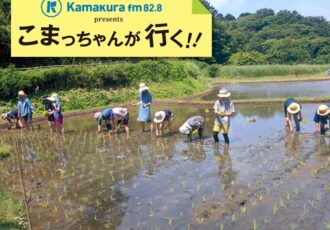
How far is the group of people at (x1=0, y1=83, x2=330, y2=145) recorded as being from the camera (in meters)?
11.6

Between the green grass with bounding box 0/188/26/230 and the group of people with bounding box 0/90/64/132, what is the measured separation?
20.6 feet

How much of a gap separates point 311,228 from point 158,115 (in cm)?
709

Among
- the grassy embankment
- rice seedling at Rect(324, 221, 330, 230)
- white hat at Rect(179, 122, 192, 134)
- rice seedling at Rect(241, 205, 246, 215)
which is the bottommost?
rice seedling at Rect(324, 221, 330, 230)

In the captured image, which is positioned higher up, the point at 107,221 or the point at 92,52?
the point at 92,52

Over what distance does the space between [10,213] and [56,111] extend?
7278 millimetres

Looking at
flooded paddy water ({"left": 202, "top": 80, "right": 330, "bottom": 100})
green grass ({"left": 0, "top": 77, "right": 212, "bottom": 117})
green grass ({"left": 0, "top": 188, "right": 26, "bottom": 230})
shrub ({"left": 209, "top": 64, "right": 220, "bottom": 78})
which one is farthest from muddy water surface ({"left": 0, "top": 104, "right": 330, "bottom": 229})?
shrub ({"left": 209, "top": 64, "right": 220, "bottom": 78})

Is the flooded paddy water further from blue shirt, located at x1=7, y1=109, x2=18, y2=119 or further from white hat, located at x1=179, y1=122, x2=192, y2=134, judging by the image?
white hat, located at x1=179, y1=122, x2=192, y2=134

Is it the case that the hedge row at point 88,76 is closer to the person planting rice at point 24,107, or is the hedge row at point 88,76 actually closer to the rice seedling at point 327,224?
the person planting rice at point 24,107

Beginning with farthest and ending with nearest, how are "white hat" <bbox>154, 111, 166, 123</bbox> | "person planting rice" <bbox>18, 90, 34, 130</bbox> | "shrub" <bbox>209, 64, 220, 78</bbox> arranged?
"shrub" <bbox>209, 64, 220, 78</bbox>, "person planting rice" <bbox>18, 90, 34, 130</bbox>, "white hat" <bbox>154, 111, 166, 123</bbox>

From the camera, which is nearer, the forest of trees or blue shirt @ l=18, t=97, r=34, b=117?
blue shirt @ l=18, t=97, r=34, b=117

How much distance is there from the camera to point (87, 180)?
891cm

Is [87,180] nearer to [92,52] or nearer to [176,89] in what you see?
[92,52]

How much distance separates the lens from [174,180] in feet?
28.6

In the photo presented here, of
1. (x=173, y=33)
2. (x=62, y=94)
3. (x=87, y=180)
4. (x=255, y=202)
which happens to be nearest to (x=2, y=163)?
(x=87, y=180)
